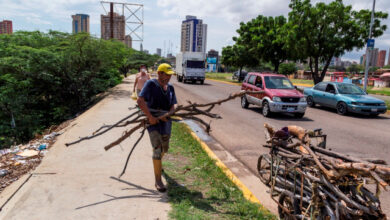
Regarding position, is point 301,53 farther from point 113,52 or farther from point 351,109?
point 113,52

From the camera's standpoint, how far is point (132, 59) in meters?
38.2

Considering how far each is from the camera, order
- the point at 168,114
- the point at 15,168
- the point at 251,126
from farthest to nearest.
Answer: the point at 251,126 → the point at 15,168 → the point at 168,114

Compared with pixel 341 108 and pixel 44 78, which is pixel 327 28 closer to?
pixel 341 108

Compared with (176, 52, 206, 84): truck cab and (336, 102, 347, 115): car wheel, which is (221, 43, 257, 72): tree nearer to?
(176, 52, 206, 84): truck cab

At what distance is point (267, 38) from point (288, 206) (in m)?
28.9

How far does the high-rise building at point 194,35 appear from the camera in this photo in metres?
159

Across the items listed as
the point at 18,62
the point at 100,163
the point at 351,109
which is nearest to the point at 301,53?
the point at 351,109

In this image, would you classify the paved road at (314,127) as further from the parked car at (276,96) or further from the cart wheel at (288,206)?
the cart wheel at (288,206)

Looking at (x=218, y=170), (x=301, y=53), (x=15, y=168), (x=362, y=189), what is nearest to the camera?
(x=362, y=189)

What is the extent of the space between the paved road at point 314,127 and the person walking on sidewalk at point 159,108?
2.24 meters

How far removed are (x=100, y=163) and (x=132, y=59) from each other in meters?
34.1

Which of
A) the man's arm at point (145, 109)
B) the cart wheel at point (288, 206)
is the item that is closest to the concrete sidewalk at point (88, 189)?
the man's arm at point (145, 109)

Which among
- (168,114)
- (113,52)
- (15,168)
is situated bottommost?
(15,168)

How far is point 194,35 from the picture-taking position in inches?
6344
